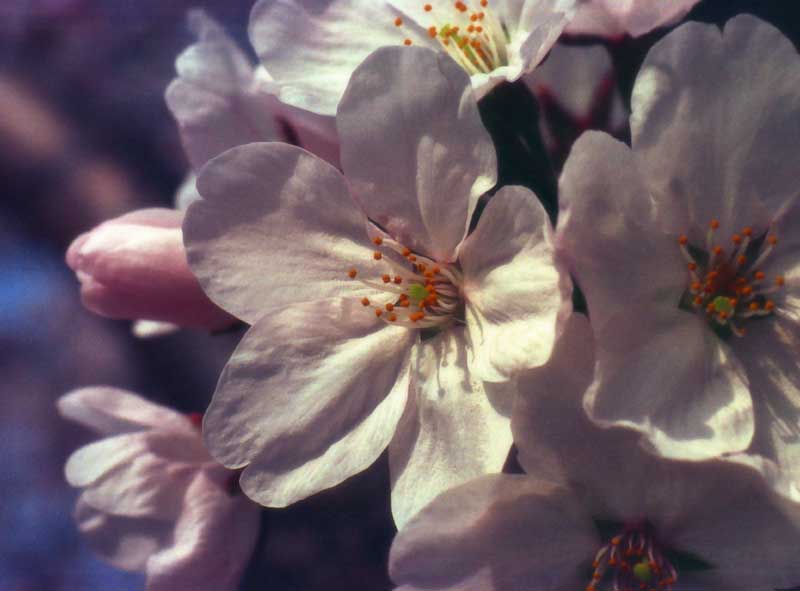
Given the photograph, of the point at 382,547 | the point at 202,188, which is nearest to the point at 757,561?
the point at 202,188

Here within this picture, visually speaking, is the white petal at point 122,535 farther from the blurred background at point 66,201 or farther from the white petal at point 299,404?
the blurred background at point 66,201

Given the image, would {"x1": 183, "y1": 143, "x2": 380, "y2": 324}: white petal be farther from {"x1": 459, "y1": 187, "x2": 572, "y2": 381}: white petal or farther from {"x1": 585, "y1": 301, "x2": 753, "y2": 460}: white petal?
{"x1": 585, "y1": 301, "x2": 753, "y2": 460}: white petal

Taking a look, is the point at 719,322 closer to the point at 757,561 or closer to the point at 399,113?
the point at 757,561

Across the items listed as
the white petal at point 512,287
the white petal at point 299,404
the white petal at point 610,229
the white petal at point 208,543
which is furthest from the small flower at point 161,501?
the white petal at point 610,229

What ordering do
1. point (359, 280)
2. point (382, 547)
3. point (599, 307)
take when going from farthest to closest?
point (382, 547), point (359, 280), point (599, 307)

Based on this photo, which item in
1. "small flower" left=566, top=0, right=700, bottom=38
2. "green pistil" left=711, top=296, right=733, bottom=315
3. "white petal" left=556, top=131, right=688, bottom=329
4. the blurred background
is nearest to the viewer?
"white petal" left=556, top=131, right=688, bottom=329

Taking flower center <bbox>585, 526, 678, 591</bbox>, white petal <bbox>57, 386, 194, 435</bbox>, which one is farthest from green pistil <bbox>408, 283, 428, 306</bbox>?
white petal <bbox>57, 386, 194, 435</bbox>
